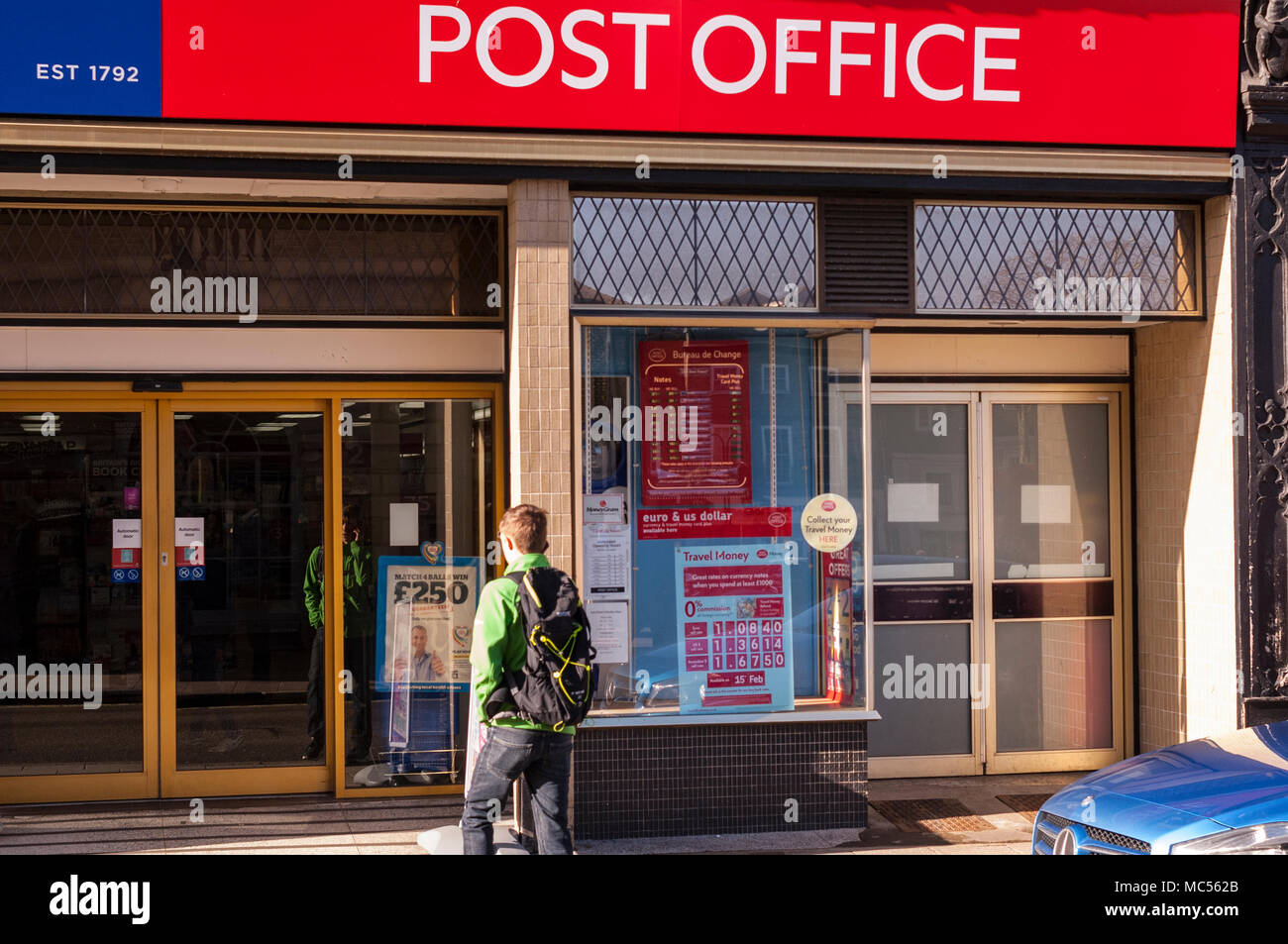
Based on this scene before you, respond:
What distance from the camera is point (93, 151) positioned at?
6.41 m

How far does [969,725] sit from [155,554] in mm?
5078

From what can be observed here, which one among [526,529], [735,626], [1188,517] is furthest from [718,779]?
[1188,517]

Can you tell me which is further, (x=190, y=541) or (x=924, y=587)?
(x=924, y=587)

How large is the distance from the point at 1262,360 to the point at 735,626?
3.37 m

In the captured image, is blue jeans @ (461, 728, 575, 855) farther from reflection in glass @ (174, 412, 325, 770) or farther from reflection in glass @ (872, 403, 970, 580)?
reflection in glass @ (872, 403, 970, 580)

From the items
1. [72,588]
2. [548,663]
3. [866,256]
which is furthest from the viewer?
[72,588]

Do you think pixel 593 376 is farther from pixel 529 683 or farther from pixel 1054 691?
pixel 1054 691

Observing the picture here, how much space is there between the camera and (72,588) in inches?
293

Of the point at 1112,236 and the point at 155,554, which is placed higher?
the point at 1112,236

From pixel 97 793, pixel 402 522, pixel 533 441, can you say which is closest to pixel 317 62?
pixel 533 441

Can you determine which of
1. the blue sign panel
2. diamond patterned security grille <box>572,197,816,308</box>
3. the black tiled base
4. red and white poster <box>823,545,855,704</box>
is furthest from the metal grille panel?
the blue sign panel

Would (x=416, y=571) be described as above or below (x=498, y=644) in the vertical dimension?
above

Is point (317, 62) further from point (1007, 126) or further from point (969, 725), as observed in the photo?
point (969, 725)

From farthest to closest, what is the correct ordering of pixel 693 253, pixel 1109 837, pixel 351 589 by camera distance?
1. pixel 351 589
2. pixel 693 253
3. pixel 1109 837
